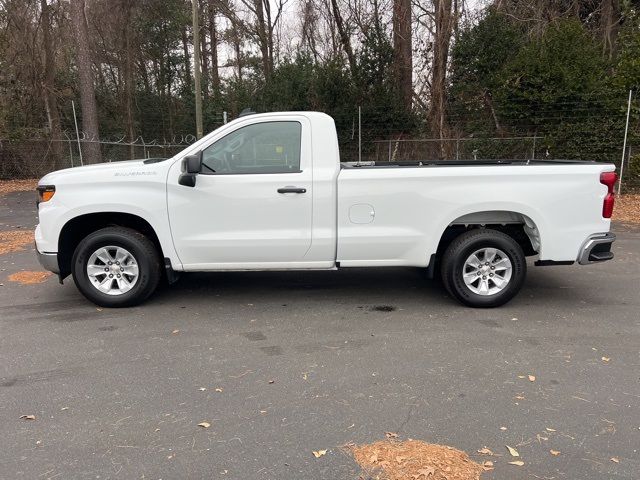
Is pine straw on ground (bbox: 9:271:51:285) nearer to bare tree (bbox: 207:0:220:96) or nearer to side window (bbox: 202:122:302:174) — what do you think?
side window (bbox: 202:122:302:174)

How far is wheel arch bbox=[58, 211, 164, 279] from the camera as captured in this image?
5.37m

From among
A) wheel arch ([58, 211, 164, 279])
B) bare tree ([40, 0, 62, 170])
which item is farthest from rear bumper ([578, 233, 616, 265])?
bare tree ([40, 0, 62, 170])

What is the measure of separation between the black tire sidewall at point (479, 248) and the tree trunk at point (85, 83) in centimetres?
1655

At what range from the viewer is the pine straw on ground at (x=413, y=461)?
276 cm

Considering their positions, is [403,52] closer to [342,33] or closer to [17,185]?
[342,33]

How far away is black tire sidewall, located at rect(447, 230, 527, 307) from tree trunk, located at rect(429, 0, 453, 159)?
11969mm

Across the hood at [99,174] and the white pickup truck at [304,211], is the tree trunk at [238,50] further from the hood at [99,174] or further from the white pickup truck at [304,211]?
the white pickup truck at [304,211]

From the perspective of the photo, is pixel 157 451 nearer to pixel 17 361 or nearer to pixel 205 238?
pixel 17 361

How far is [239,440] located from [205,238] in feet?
8.43

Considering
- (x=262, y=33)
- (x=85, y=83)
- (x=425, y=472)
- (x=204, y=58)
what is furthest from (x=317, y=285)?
(x=204, y=58)

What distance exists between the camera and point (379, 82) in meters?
18.3

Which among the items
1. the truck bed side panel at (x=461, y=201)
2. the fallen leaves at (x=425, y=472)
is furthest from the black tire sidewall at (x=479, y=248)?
the fallen leaves at (x=425, y=472)

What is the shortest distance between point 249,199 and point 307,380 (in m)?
2.06

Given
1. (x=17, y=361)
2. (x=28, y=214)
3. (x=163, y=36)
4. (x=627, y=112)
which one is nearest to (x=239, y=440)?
(x=17, y=361)
